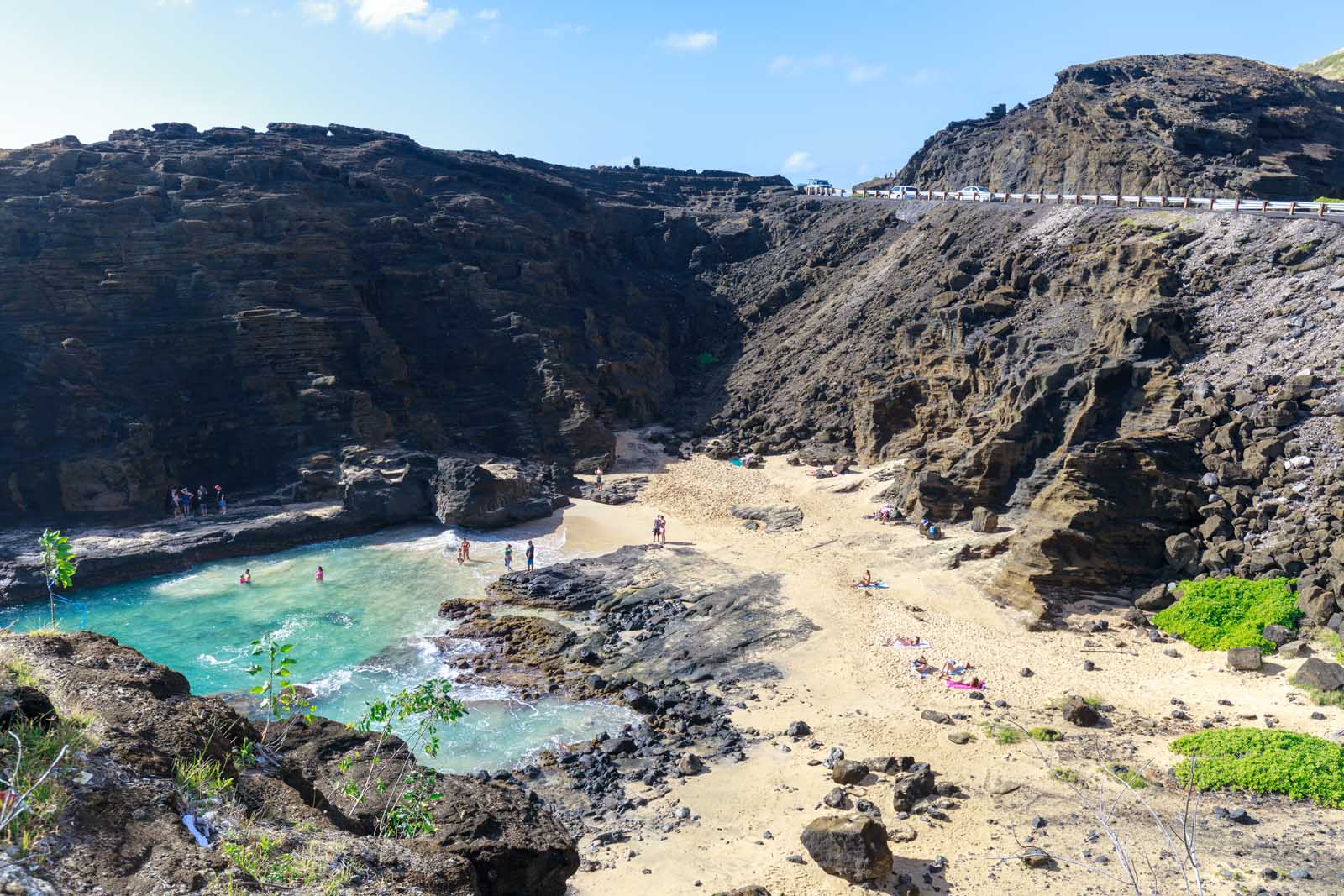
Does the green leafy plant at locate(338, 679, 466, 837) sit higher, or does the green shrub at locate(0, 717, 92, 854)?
the green shrub at locate(0, 717, 92, 854)

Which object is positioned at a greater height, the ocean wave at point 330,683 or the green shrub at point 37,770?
the green shrub at point 37,770

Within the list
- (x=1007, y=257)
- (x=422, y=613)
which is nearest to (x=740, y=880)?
(x=422, y=613)

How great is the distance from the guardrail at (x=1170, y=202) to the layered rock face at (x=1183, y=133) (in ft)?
6.36

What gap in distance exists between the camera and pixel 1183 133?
4075 cm

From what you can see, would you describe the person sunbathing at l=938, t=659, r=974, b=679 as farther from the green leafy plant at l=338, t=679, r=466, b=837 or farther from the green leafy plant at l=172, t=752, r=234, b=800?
the green leafy plant at l=172, t=752, r=234, b=800

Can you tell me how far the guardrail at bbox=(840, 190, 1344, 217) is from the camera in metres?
30.2

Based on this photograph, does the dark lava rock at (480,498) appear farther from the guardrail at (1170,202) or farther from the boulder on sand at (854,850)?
the guardrail at (1170,202)

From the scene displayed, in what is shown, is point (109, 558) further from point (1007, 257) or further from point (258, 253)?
point (1007, 257)

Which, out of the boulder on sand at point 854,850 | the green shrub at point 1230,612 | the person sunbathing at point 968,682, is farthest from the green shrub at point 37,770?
the green shrub at point 1230,612

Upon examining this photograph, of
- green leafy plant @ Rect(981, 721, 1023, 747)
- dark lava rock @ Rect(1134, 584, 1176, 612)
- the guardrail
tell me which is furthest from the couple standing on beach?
the guardrail

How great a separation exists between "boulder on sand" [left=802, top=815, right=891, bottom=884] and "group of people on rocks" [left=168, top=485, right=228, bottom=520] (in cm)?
2758

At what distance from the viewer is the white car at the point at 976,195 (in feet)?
155

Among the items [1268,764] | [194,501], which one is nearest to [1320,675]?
[1268,764]

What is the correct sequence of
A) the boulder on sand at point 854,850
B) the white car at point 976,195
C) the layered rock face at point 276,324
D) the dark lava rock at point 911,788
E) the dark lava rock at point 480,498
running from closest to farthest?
the boulder on sand at point 854,850 → the dark lava rock at point 911,788 → the dark lava rock at point 480,498 → the layered rock face at point 276,324 → the white car at point 976,195
